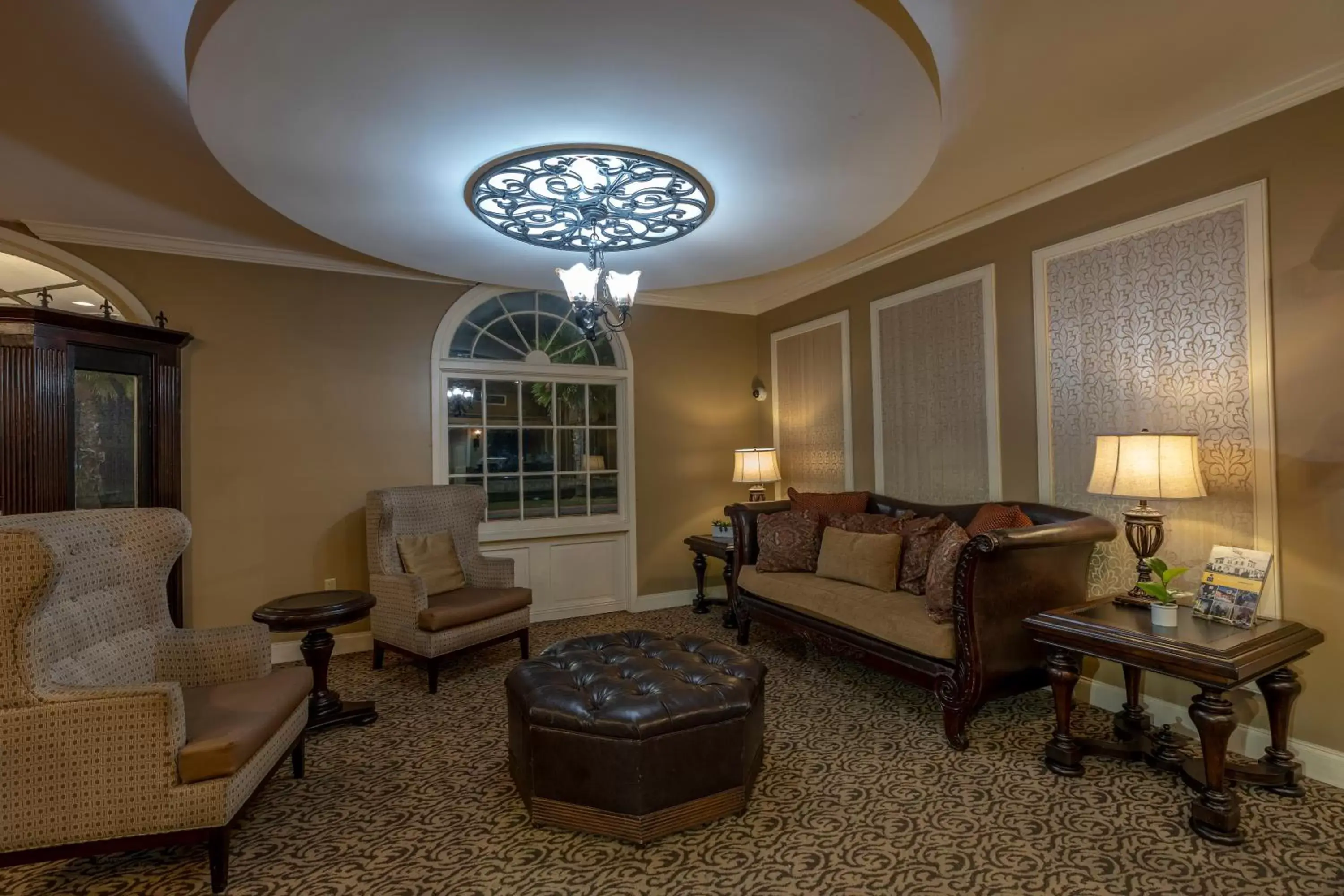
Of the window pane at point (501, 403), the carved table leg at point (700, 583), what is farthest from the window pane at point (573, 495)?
the carved table leg at point (700, 583)

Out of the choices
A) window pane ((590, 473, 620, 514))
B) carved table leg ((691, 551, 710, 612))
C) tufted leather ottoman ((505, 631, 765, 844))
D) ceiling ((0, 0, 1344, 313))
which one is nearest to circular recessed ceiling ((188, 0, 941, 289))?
ceiling ((0, 0, 1344, 313))

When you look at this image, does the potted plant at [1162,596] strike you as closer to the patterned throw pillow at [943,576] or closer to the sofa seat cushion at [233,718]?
the patterned throw pillow at [943,576]

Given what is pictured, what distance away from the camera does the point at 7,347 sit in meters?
3.10

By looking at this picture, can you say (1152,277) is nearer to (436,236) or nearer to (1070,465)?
(1070,465)

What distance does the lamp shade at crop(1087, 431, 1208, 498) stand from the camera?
2.43 metres

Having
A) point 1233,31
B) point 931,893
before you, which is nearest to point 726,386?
point 1233,31

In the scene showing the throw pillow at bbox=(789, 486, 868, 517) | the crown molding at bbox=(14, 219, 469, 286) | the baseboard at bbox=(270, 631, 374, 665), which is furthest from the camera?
the throw pillow at bbox=(789, 486, 868, 517)

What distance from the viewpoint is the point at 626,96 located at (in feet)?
6.78

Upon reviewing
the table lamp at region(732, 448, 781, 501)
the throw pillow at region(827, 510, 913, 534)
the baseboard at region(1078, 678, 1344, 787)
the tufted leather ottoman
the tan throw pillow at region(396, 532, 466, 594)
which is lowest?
the baseboard at region(1078, 678, 1344, 787)

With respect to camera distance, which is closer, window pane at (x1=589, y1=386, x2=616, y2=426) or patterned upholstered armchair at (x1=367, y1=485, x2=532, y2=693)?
patterned upholstered armchair at (x1=367, y1=485, x2=532, y2=693)

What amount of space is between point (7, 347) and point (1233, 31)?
210 inches

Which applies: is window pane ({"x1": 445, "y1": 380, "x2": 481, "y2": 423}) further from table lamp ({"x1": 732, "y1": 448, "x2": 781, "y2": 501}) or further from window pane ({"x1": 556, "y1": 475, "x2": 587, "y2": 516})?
table lamp ({"x1": 732, "y1": 448, "x2": 781, "y2": 501})

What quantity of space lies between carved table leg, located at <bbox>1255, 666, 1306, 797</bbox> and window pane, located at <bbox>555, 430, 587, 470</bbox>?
411 centimetres

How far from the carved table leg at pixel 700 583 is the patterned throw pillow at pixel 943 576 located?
2271 millimetres
